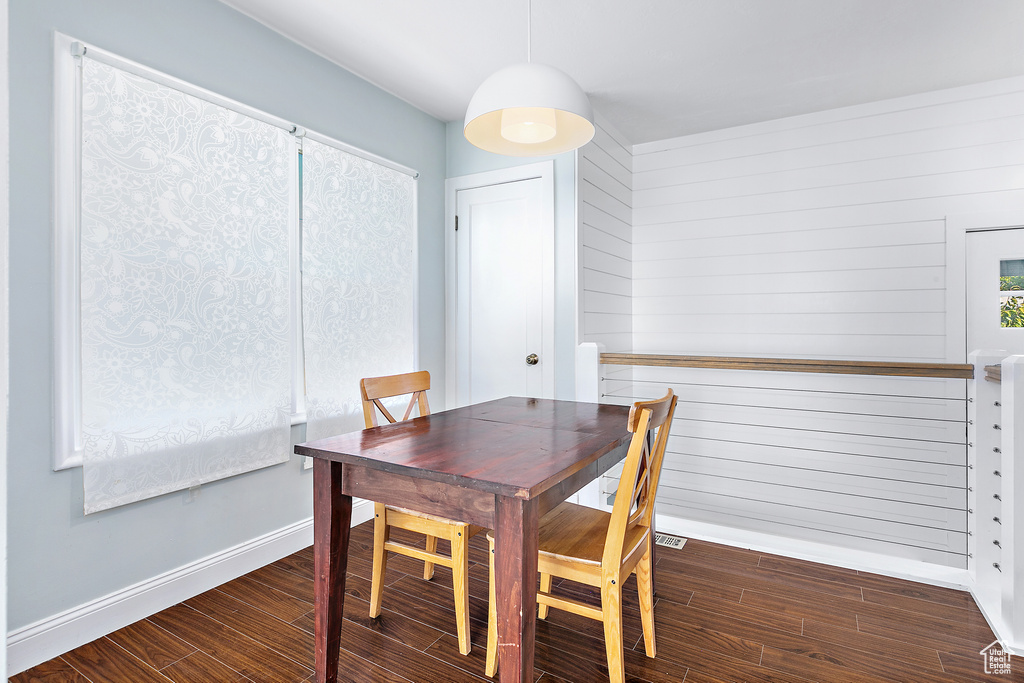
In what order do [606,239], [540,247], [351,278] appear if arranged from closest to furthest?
[351,278], [540,247], [606,239]

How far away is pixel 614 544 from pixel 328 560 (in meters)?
0.88

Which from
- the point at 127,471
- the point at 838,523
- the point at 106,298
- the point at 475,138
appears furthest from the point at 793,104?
the point at 127,471

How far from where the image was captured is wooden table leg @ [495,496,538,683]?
1351mm

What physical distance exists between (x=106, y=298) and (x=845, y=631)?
3104 mm

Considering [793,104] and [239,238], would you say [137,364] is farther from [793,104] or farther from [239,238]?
[793,104]

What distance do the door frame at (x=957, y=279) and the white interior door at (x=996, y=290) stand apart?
1.1 inches

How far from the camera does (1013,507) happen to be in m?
2.00

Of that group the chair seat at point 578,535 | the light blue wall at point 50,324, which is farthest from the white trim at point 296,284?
the chair seat at point 578,535

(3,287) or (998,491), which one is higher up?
(3,287)

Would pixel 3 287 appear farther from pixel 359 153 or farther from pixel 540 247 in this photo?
pixel 540 247

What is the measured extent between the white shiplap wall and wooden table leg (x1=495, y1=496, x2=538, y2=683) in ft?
6.84

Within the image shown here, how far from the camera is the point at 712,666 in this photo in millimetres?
1871

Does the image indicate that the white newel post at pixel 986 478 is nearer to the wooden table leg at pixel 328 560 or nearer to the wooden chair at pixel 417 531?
the wooden chair at pixel 417 531

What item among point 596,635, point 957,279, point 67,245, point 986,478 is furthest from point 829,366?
point 67,245
